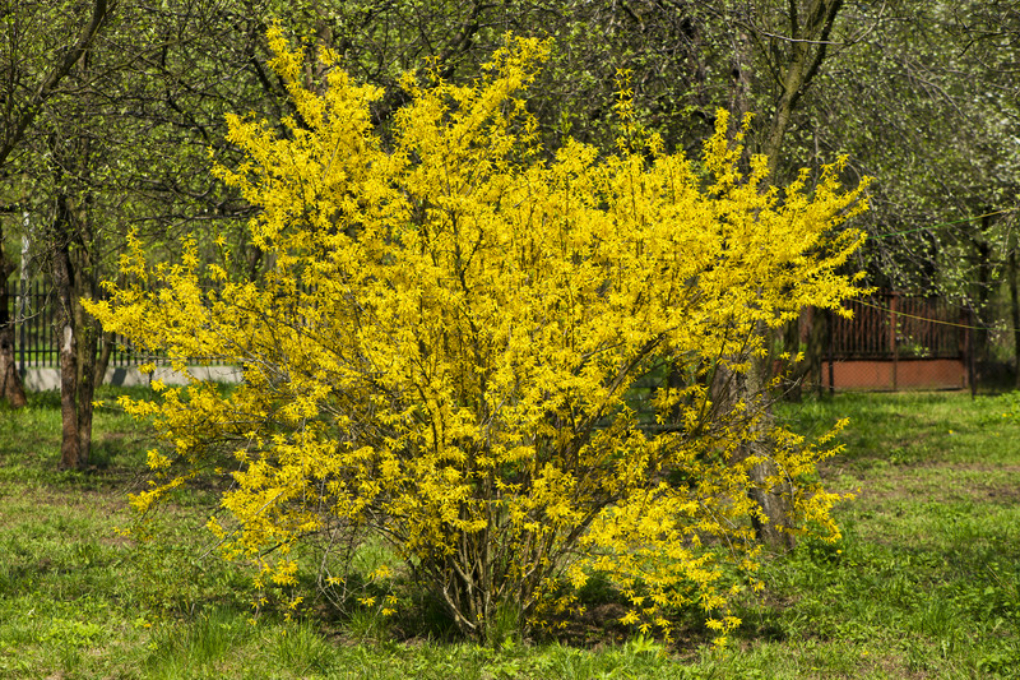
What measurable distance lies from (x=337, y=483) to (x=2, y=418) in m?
10.6

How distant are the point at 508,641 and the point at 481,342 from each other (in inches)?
61.2

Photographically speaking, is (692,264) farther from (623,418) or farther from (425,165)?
(425,165)

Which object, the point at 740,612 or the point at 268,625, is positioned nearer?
the point at 268,625

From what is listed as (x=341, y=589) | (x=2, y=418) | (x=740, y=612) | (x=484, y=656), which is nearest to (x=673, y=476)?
(x=740, y=612)

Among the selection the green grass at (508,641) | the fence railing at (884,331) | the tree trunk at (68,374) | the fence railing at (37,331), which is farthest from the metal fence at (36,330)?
the fence railing at (884,331)

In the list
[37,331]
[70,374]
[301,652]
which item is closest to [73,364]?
[70,374]

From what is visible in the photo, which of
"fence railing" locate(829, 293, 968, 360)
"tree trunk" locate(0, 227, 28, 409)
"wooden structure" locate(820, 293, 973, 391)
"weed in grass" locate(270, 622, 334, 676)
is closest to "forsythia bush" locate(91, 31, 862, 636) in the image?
"weed in grass" locate(270, 622, 334, 676)

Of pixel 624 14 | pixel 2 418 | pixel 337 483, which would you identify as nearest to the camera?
pixel 337 483

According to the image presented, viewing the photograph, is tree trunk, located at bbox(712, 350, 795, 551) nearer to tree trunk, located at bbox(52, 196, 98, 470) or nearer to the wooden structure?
tree trunk, located at bbox(52, 196, 98, 470)

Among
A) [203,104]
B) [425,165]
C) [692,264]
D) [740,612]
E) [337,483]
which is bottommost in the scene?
[740,612]

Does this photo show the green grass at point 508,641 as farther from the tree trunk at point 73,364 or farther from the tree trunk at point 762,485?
the tree trunk at point 73,364

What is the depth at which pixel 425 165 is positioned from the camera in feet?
17.6

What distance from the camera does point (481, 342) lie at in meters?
5.13

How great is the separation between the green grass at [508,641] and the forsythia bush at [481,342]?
36 cm
